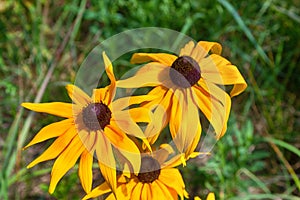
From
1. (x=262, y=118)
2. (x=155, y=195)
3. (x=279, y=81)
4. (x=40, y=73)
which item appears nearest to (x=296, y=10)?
(x=279, y=81)

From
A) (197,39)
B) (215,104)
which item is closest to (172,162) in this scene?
(215,104)

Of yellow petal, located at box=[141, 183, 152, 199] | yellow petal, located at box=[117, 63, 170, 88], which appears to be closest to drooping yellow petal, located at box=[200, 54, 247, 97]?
yellow petal, located at box=[117, 63, 170, 88]

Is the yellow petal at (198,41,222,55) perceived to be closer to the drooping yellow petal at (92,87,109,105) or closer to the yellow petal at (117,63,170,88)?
the yellow petal at (117,63,170,88)

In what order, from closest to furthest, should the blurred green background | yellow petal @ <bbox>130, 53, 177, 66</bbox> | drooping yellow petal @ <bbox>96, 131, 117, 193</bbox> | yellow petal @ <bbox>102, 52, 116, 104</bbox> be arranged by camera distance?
1. drooping yellow petal @ <bbox>96, 131, 117, 193</bbox>
2. yellow petal @ <bbox>102, 52, 116, 104</bbox>
3. yellow petal @ <bbox>130, 53, 177, 66</bbox>
4. the blurred green background

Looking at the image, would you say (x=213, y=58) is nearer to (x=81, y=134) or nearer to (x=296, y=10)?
(x=81, y=134)

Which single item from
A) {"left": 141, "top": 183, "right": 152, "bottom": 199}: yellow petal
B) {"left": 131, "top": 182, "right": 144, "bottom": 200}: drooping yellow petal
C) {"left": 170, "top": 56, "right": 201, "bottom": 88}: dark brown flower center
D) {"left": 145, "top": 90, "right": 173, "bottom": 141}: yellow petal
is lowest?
{"left": 141, "top": 183, "right": 152, "bottom": 199}: yellow petal

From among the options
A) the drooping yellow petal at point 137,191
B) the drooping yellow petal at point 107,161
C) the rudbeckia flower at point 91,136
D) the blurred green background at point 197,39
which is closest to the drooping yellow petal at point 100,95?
the rudbeckia flower at point 91,136
